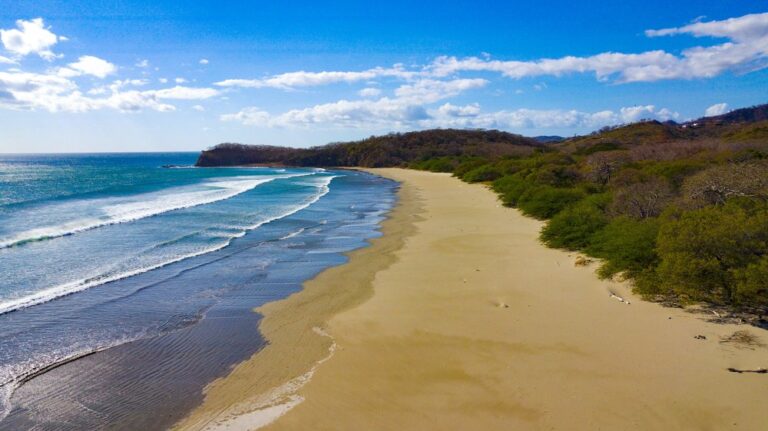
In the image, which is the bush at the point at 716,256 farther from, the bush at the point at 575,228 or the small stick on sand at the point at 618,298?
the bush at the point at 575,228

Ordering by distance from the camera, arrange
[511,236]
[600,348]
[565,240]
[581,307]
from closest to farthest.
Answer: [600,348] < [581,307] < [565,240] < [511,236]

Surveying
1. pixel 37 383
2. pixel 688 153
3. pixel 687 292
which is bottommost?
pixel 37 383

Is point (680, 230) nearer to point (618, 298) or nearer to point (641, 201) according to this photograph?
point (618, 298)

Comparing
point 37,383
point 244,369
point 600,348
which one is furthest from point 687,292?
point 37,383

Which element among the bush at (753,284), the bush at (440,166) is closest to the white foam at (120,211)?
the bush at (753,284)

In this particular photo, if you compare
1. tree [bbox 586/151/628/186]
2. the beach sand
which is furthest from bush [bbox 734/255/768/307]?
tree [bbox 586/151/628/186]

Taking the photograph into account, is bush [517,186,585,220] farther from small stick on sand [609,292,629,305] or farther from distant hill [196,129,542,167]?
distant hill [196,129,542,167]

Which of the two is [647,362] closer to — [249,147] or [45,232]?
[45,232]

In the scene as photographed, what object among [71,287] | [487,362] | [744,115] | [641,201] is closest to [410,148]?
[744,115]
